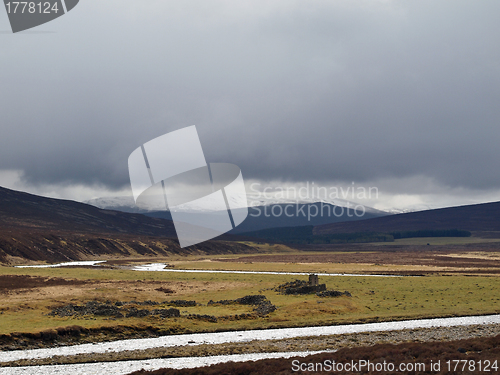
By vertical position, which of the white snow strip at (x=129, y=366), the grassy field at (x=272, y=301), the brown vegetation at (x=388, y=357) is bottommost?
the grassy field at (x=272, y=301)

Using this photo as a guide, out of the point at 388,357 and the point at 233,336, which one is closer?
the point at 388,357

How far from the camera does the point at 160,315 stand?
5006cm

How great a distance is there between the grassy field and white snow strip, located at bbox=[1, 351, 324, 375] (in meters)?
10.9

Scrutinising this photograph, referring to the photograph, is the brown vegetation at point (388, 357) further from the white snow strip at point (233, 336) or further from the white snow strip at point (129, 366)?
the white snow strip at point (233, 336)

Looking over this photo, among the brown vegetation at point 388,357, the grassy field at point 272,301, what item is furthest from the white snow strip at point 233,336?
the brown vegetation at point 388,357

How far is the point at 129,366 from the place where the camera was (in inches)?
1252

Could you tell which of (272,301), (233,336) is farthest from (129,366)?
(272,301)

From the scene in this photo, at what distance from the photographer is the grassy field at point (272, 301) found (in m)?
46.9

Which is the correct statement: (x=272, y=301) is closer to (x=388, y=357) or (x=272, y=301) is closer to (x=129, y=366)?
(x=129, y=366)

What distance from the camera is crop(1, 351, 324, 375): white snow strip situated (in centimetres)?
3058

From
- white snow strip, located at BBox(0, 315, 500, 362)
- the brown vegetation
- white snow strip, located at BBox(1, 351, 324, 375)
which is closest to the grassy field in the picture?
white snow strip, located at BBox(0, 315, 500, 362)

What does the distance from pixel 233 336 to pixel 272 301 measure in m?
20.3

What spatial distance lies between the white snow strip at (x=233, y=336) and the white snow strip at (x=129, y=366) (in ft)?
12.7

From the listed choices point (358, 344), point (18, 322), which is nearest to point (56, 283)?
point (18, 322)
